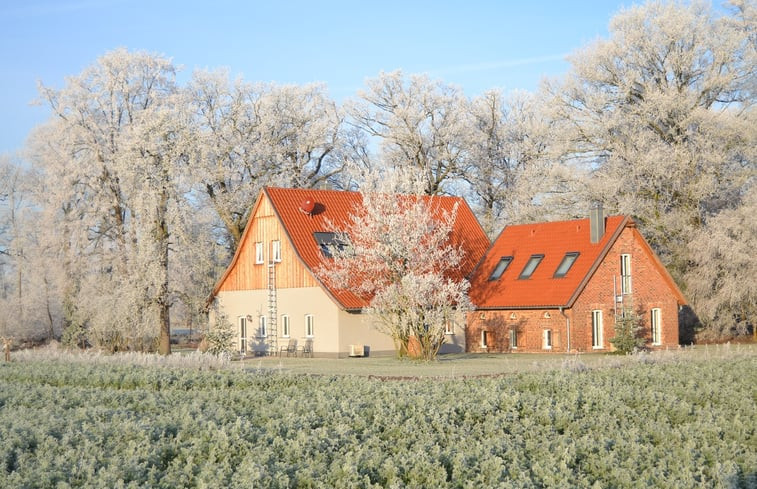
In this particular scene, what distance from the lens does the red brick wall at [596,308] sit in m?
38.5

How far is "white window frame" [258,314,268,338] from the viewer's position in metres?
43.1

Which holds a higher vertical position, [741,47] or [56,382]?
[741,47]

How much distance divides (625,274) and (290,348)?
48.8 feet

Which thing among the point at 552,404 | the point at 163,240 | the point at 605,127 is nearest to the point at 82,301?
the point at 163,240

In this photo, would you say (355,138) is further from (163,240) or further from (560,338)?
(560,338)

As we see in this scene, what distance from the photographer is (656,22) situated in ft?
140

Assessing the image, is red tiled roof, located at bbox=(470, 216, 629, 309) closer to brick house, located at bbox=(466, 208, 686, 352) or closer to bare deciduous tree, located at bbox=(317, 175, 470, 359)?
brick house, located at bbox=(466, 208, 686, 352)

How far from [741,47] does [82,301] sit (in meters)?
32.0

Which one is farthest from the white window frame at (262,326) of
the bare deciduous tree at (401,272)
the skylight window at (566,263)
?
the skylight window at (566,263)

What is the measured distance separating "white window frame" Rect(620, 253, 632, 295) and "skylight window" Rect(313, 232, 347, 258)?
1203 cm

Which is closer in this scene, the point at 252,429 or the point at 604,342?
the point at 252,429

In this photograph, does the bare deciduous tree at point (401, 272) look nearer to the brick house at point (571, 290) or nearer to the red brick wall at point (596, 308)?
the brick house at point (571, 290)

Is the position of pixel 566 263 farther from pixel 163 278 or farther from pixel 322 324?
pixel 163 278

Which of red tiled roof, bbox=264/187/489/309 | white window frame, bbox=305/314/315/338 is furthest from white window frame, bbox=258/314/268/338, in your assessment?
red tiled roof, bbox=264/187/489/309
